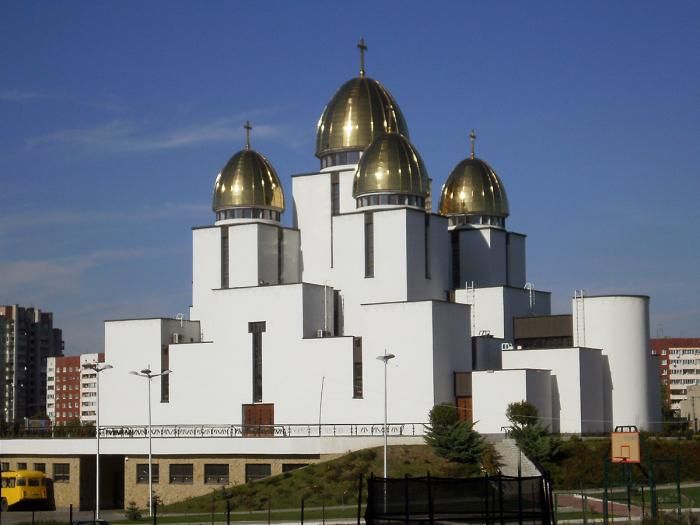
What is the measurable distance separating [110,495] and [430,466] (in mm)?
21834

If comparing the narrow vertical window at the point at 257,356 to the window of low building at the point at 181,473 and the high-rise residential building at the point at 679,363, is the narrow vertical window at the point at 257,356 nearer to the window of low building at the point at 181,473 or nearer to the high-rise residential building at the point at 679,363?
the window of low building at the point at 181,473

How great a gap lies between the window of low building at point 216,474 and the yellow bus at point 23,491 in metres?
7.79

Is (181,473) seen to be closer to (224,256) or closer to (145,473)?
(145,473)

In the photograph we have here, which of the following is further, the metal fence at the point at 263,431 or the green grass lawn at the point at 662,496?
the metal fence at the point at 263,431

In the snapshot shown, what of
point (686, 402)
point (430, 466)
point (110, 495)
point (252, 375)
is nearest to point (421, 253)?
point (252, 375)

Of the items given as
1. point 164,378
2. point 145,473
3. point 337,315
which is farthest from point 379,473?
point 164,378

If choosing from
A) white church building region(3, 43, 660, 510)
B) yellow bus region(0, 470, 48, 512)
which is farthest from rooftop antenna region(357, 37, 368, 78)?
yellow bus region(0, 470, 48, 512)

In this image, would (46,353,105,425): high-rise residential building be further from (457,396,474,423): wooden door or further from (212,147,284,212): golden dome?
(457,396,474,423): wooden door

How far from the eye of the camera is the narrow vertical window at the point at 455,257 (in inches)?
2968

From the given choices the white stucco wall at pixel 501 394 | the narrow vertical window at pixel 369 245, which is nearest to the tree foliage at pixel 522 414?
the white stucco wall at pixel 501 394

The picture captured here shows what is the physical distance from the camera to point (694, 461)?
196ft

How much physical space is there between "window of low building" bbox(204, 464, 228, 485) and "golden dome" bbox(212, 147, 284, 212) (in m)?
15.9

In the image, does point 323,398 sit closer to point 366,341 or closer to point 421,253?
point 366,341

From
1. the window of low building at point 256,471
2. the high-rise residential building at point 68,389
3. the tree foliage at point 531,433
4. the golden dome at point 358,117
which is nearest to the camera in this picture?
the tree foliage at point 531,433
